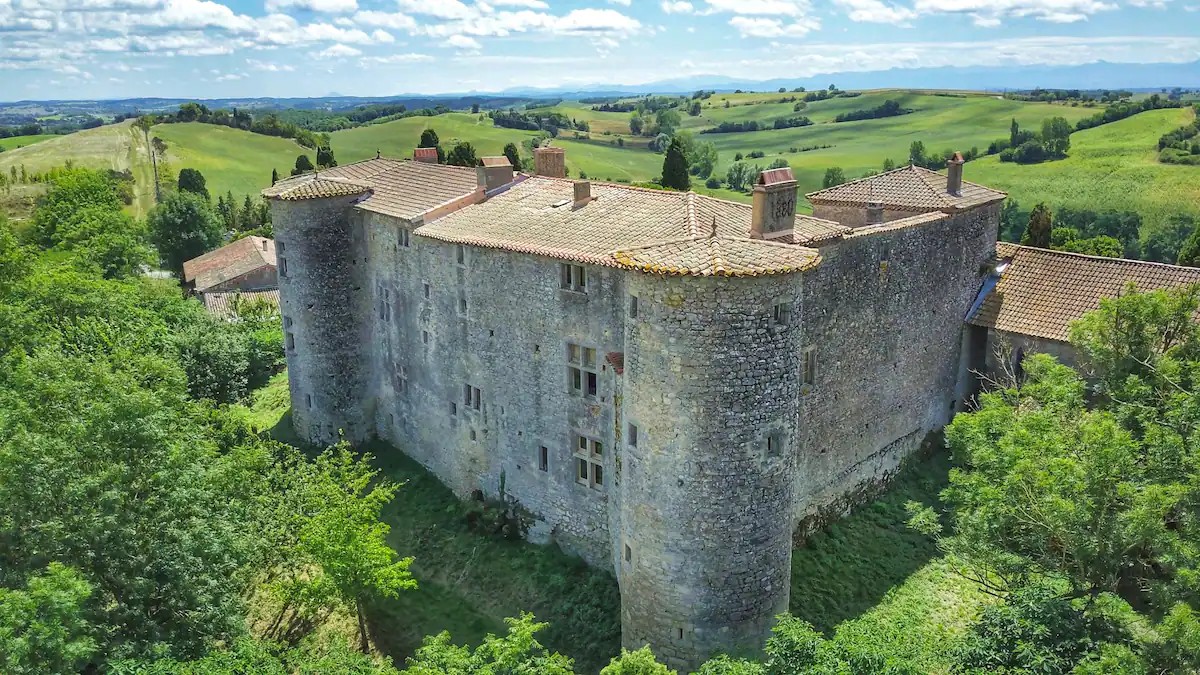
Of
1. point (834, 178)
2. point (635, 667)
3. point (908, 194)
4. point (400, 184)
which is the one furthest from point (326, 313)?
point (834, 178)

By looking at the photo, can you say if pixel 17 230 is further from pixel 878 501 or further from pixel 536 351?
pixel 878 501

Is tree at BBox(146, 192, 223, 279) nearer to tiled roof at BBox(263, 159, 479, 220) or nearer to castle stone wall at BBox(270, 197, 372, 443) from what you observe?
tiled roof at BBox(263, 159, 479, 220)

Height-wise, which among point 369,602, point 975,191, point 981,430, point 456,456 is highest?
point 975,191

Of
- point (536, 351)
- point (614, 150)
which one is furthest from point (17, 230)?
point (614, 150)

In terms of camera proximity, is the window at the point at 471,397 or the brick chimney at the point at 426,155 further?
the brick chimney at the point at 426,155

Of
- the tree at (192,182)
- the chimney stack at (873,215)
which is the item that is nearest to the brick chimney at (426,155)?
the chimney stack at (873,215)

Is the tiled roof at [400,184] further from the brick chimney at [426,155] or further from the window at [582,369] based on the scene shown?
the window at [582,369]
